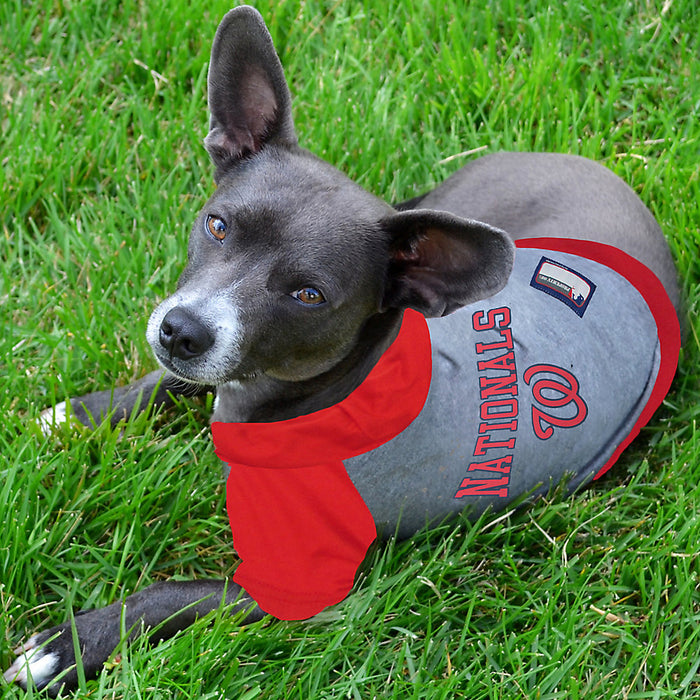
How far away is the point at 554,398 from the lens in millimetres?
3176

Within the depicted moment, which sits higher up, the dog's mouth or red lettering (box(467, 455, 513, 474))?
the dog's mouth

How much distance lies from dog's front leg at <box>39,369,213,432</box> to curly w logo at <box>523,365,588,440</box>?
1375 millimetres

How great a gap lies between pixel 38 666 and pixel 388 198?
272 centimetres

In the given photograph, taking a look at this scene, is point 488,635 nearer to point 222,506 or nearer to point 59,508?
point 222,506

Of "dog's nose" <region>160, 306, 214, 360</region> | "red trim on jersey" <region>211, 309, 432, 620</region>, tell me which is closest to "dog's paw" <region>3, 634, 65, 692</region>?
"red trim on jersey" <region>211, 309, 432, 620</region>

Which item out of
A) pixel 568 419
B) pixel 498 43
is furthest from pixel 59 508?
pixel 498 43

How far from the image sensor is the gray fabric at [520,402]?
304 centimetres

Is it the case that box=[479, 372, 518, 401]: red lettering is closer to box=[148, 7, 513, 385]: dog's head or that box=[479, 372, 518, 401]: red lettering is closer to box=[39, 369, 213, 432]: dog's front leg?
box=[148, 7, 513, 385]: dog's head

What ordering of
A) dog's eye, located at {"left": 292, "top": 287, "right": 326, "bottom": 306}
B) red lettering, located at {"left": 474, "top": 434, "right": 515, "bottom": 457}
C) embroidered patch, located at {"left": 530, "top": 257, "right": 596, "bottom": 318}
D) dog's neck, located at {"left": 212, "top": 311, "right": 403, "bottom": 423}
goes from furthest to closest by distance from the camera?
embroidered patch, located at {"left": 530, "top": 257, "right": 596, "bottom": 318}, red lettering, located at {"left": 474, "top": 434, "right": 515, "bottom": 457}, dog's neck, located at {"left": 212, "top": 311, "right": 403, "bottom": 423}, dog's eye, located at {"left": 292, "top": 287, "right": 326, "bottom": 306}

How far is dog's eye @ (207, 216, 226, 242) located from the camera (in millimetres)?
2795

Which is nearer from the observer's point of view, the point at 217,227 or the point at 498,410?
the point at 217,227

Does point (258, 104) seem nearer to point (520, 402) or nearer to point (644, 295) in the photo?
point (520, 402)

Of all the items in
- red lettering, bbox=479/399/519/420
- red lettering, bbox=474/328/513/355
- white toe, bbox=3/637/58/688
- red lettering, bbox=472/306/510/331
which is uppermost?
red lettering, bbox=472/306/510/331

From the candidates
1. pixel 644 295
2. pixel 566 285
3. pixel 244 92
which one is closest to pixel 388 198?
pixel 566 285
